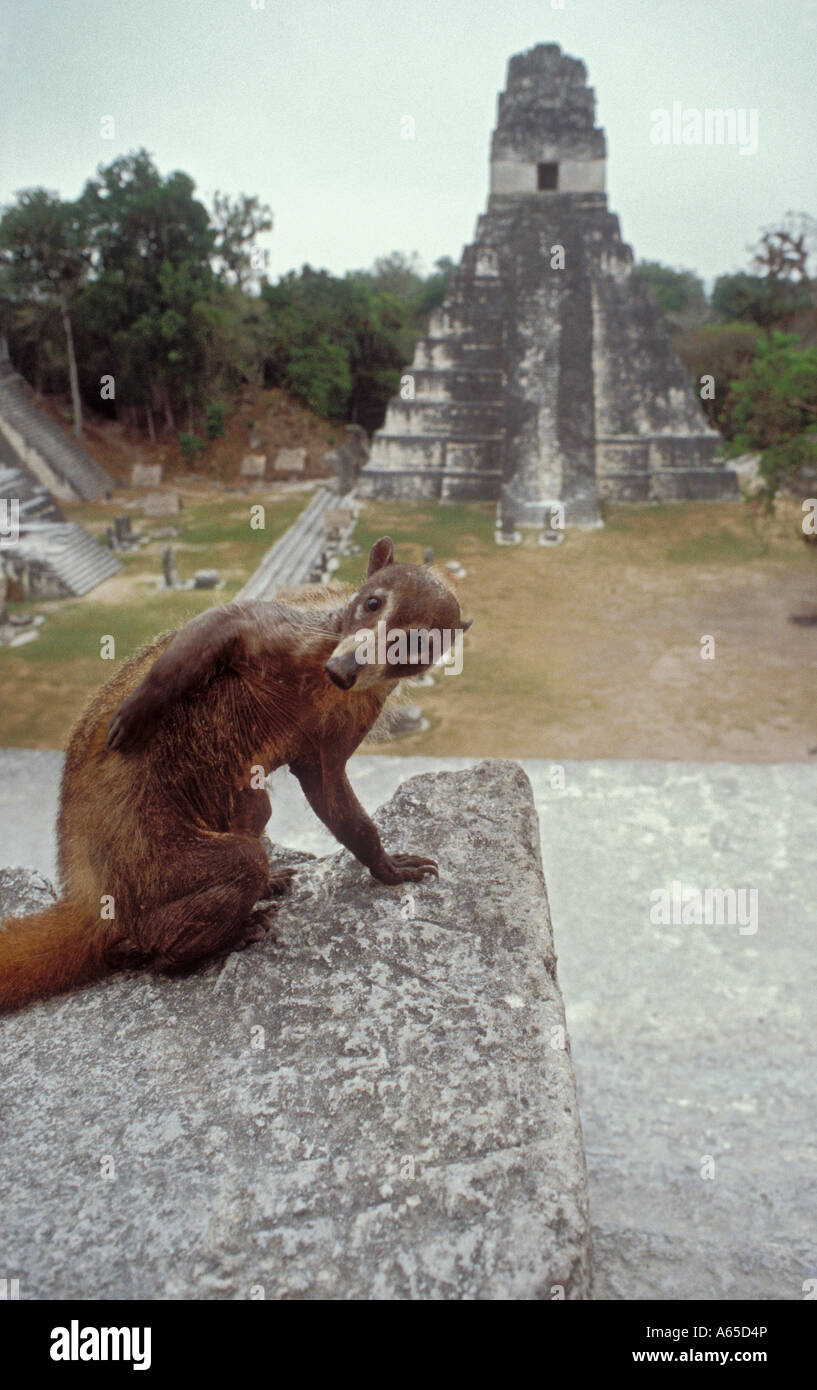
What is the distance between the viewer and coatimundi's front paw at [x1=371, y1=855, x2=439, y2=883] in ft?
11.7

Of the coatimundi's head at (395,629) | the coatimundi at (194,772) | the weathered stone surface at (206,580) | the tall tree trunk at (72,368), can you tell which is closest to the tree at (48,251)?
the tall tree trunk at (72,368)

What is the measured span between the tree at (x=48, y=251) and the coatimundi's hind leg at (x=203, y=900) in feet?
82.8

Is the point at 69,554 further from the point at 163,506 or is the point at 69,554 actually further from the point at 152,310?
the point at 152,310

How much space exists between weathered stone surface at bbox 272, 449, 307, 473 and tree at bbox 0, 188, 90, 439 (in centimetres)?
574

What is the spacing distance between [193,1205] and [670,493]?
2133 centimetres

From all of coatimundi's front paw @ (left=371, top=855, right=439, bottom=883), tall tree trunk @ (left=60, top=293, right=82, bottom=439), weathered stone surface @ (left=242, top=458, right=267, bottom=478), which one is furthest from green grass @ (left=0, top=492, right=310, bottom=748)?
tall tree trunk @ (left=60, top=293, right=82, bottom=439)

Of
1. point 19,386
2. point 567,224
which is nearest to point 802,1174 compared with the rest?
point 567,224

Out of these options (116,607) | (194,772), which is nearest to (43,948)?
(194,772)

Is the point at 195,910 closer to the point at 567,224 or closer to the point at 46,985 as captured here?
the point at 46,985

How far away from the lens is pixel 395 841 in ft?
13.1

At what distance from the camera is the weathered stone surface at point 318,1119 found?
2.24m

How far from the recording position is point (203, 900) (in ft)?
9.55

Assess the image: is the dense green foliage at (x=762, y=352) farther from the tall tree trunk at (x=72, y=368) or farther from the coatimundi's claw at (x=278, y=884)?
the tall tree trunk at (x=72, y=368)

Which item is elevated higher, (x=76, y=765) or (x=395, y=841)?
(x=76, y=765)
